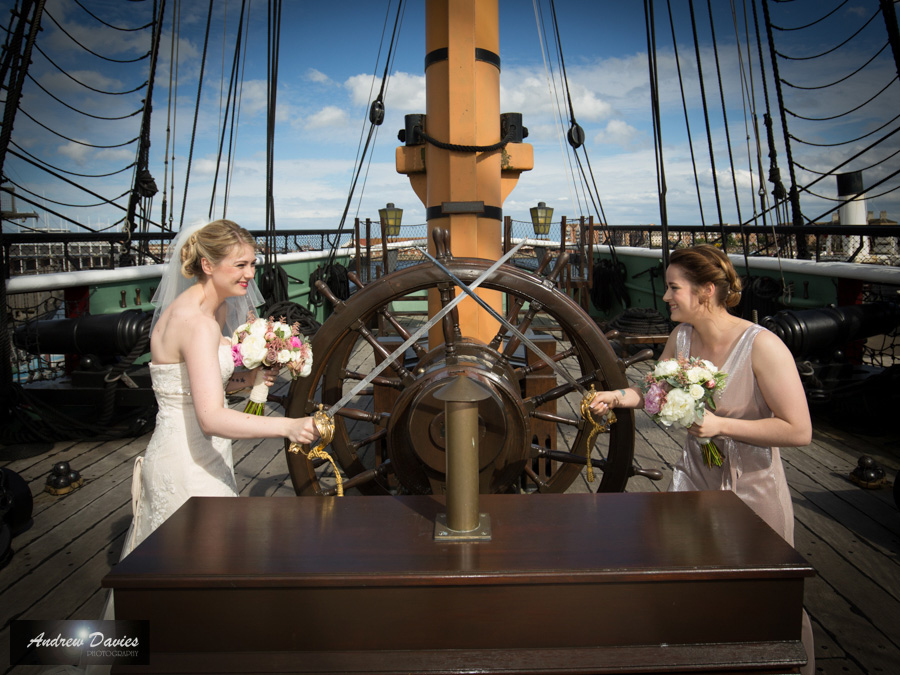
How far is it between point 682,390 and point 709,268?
1.15ft

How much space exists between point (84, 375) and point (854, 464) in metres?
4.00

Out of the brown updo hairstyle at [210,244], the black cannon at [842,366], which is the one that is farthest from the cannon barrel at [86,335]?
the black cannon at [842,366]

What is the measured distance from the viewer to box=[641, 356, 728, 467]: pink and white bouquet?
1.45 metres

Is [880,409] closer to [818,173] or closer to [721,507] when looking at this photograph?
[721,507]

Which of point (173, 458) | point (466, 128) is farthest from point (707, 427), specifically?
point (466, 128)

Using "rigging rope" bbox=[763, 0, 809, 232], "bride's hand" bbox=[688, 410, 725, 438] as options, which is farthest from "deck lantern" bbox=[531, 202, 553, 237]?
"bride's hand" bbox=[688, 410, 725, 438]

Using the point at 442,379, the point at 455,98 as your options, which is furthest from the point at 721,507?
the point at 455,98

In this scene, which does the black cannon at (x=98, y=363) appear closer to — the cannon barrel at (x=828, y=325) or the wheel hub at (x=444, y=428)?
the wheel hub at (x=444, y=428)

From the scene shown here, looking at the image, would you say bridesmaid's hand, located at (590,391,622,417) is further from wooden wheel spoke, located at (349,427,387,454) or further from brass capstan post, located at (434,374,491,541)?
wooden wheel spoke, located at (349,427,387,454)

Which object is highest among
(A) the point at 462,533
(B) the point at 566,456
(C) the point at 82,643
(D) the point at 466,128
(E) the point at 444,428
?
(D) the point at 466,128

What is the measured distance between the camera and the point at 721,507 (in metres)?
1.42

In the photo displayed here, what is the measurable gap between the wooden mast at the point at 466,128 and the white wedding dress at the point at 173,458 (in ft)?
3.63

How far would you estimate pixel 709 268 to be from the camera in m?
1.61

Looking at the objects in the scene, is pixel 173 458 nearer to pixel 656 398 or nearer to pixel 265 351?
pixel 265 351
